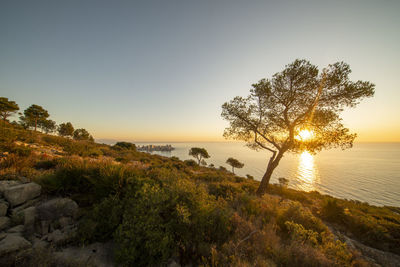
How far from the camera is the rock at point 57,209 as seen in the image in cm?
295

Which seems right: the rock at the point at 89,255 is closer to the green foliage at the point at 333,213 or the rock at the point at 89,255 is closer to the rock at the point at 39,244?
the rock at the point at 39,244

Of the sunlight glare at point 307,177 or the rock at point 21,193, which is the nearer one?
the rock at point 21,193

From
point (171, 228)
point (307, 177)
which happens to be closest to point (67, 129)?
point (171, 228)

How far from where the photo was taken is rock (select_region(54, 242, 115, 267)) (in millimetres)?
2291

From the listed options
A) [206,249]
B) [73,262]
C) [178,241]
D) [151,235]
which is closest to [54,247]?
[73,262]

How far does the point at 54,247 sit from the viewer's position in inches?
98.0

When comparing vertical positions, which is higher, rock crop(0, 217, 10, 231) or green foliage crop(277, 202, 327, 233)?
rock crop(0, 217, 10, 231)

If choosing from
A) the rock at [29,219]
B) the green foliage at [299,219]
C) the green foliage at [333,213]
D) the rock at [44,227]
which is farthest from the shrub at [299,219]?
the rock at [29,219]

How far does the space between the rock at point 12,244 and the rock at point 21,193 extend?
3.98 feet

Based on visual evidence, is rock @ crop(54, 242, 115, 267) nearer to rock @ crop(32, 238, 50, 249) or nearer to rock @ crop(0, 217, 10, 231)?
rock @ crop(32, 238, 50, 249)

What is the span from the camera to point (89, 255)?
2445mm

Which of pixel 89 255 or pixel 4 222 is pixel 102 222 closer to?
pixel 89 255

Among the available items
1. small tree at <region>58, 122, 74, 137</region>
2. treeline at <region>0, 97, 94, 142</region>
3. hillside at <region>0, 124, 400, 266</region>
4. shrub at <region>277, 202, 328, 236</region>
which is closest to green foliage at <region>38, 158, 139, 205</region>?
hillside at <region>0, 124, 400, 266</region>

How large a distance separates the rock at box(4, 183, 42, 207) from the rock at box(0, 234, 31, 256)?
121 cm
